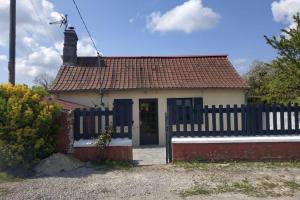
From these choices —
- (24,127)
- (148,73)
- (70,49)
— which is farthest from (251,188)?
(70,49)

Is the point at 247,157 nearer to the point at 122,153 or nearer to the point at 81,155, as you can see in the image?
the point at 122,153

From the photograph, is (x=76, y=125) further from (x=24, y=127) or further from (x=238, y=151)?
(x=238, y=151)

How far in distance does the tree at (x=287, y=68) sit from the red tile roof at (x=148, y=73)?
166cm

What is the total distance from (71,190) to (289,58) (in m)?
13.8

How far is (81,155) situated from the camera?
10.5 metres

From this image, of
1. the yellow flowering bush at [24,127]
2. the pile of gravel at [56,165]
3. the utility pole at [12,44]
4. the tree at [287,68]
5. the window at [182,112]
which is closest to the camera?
the yellow flowering bush at [24,127]

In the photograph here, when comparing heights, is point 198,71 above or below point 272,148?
above

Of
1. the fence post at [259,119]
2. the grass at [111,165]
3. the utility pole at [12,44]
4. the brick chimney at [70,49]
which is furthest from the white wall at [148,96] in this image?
the grass at [111,165]

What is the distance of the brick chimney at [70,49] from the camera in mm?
20438

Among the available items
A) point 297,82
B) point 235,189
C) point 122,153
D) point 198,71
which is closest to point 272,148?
point 235,189

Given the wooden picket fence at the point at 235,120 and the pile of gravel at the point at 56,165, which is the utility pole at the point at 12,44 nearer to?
the pile of gravel at the point at 56,165

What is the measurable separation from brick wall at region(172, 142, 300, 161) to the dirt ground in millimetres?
407

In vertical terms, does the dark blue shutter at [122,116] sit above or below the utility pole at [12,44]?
below

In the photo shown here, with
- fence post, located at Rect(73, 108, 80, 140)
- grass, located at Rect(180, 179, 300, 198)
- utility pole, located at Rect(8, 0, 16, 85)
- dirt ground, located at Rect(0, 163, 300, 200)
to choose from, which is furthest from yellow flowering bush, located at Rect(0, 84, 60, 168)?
grass, located at Rect(180, 179, 300, 198)
